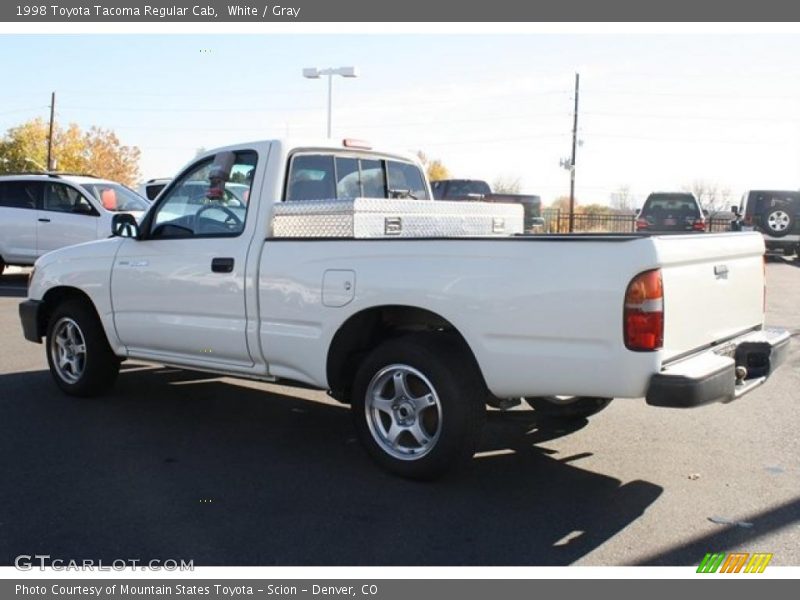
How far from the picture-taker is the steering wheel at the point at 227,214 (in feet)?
18.1

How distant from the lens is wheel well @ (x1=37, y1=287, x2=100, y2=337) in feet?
21.9

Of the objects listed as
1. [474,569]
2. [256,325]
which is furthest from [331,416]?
[474,569]

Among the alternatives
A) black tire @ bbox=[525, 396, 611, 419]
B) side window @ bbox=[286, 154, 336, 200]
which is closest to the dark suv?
black tire @ bbox=[525, 396, 611, 419]

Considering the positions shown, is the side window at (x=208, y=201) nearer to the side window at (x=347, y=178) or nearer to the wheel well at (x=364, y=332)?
the side window at (x=347, y=178)

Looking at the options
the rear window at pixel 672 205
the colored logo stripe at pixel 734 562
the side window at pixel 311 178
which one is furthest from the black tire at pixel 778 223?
the colored logo stripe at pixel 734 562

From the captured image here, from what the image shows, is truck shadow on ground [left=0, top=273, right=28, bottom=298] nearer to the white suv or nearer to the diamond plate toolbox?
the white suv

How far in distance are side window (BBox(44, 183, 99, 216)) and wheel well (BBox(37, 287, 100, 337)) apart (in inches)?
323

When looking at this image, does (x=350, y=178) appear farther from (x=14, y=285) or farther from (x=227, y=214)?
(x=14, y=285)

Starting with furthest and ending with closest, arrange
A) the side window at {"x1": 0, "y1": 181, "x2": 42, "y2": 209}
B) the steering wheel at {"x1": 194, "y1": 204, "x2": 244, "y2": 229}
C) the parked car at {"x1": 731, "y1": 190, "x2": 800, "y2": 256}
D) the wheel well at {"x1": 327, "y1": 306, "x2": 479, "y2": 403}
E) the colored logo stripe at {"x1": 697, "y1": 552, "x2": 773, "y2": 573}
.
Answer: the parked car at {"x1": 731, "y1": 190, "x2": 800, "y2": 256}, the side window at {"x1": 0, "y1": 181, "x2": 42, "y2": 209}, the steering wheel at {"x1": 194, "y1": 204, "x2": 244, "y2": 229}, the wheel well at {"x1": 327, "y1": 306, "x2": 479, "y2": 403}, the colored logo stripe at {"x1": 697, "y1": 552, "x2": 773, "y2": 573}

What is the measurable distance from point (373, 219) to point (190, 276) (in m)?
1.49

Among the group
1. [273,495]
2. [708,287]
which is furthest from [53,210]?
[708,287]

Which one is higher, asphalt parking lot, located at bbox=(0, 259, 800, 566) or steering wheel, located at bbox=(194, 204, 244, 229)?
steering wheel, located at bbox=(194, 204, 244, 229)

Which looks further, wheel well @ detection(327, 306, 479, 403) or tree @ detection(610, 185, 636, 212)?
tree @ detection(610, 185, 636, 212)

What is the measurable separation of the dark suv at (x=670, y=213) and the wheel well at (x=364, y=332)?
16.7 meters
